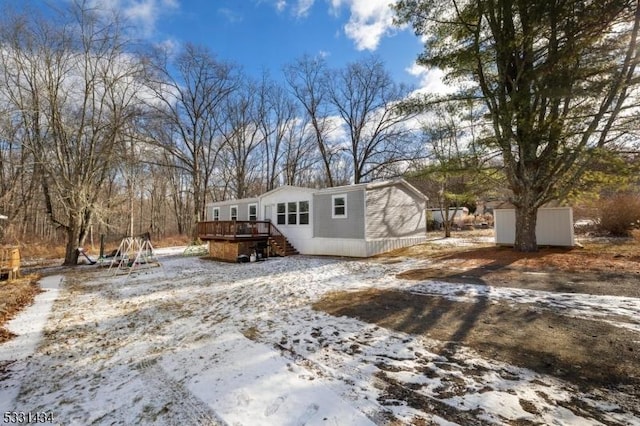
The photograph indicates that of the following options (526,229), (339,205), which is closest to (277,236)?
(339,205)

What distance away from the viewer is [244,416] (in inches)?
101

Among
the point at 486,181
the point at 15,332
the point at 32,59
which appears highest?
the point at 32,59

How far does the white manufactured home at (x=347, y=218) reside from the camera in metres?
13.0

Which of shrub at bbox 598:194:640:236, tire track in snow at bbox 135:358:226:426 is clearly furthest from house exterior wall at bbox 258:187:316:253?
shrub at bbox 598:194:640:236

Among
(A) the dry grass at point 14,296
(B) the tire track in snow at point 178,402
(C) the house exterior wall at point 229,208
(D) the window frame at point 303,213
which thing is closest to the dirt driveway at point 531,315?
(B) the tire track in snow at point 178,402

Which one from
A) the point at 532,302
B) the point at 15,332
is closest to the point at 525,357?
the point at 532,302

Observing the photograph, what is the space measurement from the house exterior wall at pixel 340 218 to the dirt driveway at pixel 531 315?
4.48 m

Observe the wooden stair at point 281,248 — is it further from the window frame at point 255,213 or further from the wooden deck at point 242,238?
the window frame at point 255,213

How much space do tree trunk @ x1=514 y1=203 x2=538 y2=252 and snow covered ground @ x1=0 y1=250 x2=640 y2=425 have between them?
18.6ft

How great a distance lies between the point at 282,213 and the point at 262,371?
12.9m

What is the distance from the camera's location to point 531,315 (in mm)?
4617

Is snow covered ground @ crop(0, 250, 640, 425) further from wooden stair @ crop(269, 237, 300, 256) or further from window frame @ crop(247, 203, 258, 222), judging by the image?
window frame @ crop(247, 203, 258, 222)

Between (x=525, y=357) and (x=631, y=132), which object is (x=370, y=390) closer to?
(x=525, y=357)

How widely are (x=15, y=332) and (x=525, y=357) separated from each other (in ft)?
25.3
